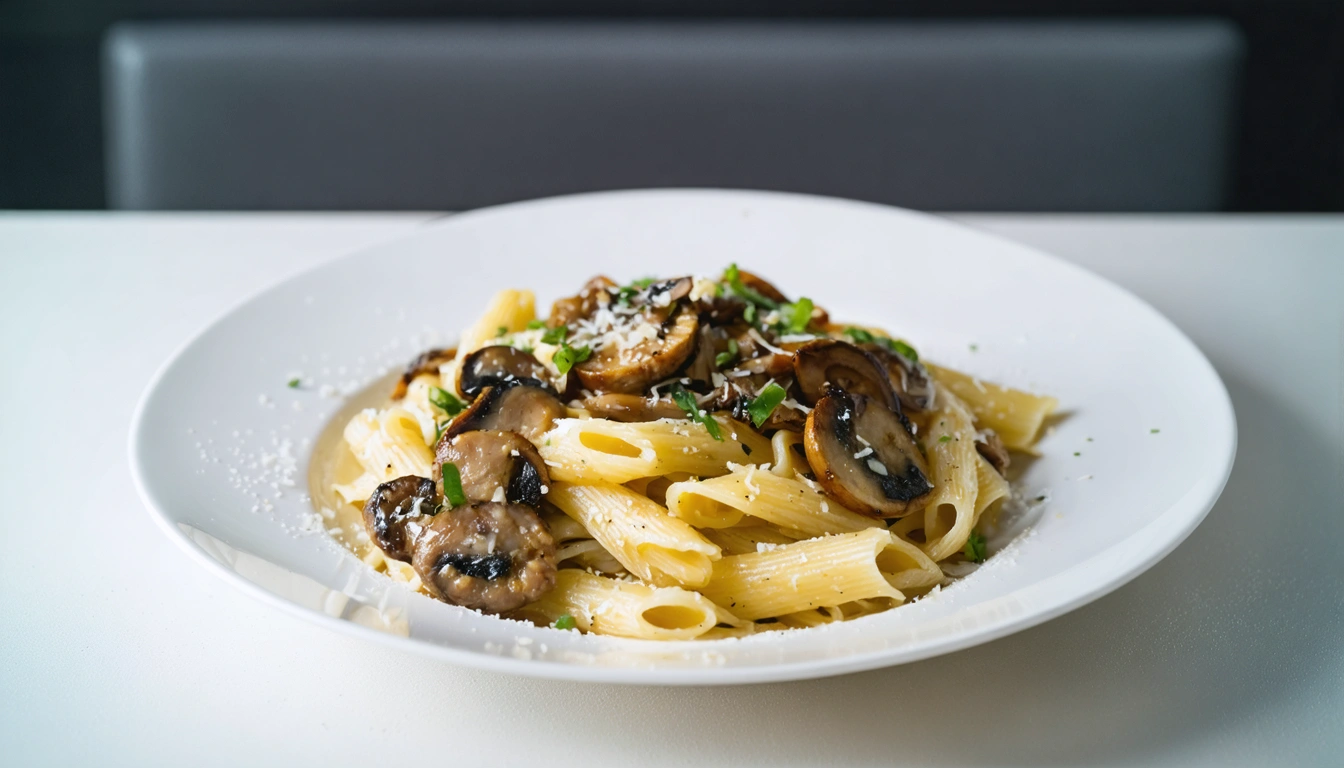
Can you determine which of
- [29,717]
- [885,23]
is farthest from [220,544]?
[885,23]

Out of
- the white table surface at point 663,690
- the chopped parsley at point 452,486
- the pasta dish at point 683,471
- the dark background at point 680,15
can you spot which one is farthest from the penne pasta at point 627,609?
the dark background at point 680,15

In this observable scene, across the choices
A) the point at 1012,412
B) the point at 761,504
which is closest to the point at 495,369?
the point at 761,504

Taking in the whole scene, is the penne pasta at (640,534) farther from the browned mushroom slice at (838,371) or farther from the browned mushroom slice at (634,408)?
the browned mushroom slice at (838,371)

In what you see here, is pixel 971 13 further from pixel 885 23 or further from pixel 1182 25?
pixel 1182 25

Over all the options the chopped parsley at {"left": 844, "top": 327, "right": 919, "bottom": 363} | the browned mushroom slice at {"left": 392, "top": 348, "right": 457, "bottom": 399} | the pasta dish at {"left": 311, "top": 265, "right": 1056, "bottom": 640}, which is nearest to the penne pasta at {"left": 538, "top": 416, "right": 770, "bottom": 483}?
the pasta dish at {"left": 311, "top": 265, "right": 1056, "bottom": 640}

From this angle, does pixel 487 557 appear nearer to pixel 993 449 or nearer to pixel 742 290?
pixel 742 290
